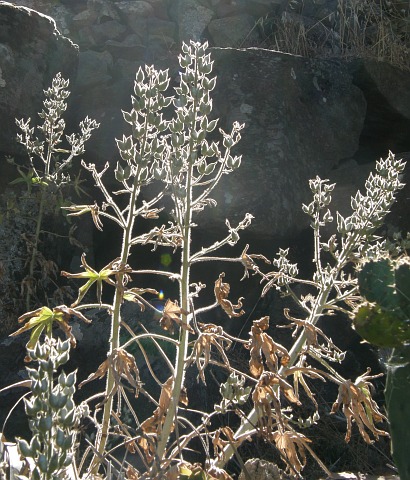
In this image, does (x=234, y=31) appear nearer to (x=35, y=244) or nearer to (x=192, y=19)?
(x=192, y=19)

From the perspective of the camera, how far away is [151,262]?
5676 millimetres

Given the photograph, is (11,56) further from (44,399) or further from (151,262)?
(44,399)

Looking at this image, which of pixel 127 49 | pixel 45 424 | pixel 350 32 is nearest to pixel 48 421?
pixel 45 424

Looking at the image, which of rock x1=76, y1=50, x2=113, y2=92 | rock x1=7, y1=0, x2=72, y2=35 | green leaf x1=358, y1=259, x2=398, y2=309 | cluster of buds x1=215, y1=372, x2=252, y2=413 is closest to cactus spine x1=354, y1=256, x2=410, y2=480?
green leaf x1=358, y1=259, x2=398, y2=309

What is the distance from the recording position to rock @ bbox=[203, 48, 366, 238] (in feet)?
17.6

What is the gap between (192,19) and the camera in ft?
26.5

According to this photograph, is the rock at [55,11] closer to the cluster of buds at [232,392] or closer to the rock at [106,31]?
the rock at [106,31]

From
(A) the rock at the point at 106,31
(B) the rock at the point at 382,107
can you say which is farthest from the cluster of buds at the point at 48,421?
(A) the rock at the point at 106,31

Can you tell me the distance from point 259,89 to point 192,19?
2593 mm

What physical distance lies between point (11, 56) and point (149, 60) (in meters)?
1.96

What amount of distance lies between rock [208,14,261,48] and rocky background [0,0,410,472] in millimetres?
14

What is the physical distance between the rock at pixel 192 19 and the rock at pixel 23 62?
224 cm

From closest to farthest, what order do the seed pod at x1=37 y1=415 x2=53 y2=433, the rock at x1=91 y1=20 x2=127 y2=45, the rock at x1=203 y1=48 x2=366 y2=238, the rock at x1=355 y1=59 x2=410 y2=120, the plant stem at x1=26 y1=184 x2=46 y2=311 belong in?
the seed pod at x1=37 y1=415 x2=53 y2=433 < the plant stem at x1=26 y1=184 x2=46 y2=311 < the rock at x1=203 y1=48 x2=366 y2=238 < the rock at x1=355 y1=59 x2=410 y2=120 < the rock at x1=91 y1=20 x2=127 y2=45

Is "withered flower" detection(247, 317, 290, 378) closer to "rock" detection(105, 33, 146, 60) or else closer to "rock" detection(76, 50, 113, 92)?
"rock" detection(76, 50, 113, 92)
